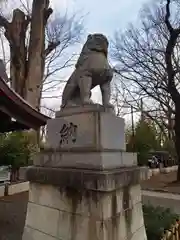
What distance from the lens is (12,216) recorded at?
7043mm

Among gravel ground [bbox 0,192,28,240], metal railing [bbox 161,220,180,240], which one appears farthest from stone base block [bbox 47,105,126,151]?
gravel ground [bbox 0,192,28,240]

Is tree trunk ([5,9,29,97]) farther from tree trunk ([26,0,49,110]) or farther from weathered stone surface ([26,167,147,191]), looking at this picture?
weathered stone surface ([26,167,147,191])

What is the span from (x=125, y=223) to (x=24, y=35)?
11591 millimetres

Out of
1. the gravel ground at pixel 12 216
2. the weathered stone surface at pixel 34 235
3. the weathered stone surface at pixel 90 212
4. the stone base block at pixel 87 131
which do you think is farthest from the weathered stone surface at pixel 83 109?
the gravel ground at pixel 12 216

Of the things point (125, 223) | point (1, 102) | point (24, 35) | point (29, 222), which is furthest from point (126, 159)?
point (24, 35)

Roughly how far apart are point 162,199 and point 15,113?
6.91m

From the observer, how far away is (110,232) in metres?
2.94

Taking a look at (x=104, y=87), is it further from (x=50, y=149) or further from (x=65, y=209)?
(x=65, y=209)

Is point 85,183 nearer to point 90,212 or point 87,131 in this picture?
point 90,212

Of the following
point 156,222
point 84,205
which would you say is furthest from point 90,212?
point 156,222

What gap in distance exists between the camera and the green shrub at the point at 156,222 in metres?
4.21

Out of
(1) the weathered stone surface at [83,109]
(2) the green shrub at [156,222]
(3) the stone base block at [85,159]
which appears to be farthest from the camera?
(2) the green shrub at [156,222]

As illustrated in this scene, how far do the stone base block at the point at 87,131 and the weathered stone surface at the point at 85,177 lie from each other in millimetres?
349

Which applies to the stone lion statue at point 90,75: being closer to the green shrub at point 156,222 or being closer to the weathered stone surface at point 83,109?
the weathered stone surface at point 83,109
